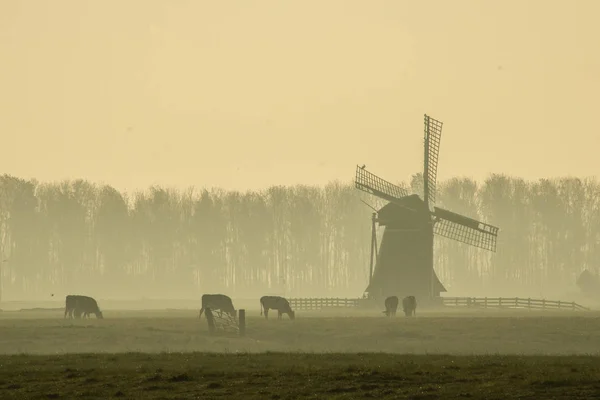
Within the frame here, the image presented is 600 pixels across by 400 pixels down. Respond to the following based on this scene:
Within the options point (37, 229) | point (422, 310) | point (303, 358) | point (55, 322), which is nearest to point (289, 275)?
point (37, 229)

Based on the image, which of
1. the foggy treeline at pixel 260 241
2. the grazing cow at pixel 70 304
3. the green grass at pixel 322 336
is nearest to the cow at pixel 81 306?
the grazing cow at pixel 70 304

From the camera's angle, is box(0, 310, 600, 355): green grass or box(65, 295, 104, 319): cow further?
box(65, 295, 104, 319): cow

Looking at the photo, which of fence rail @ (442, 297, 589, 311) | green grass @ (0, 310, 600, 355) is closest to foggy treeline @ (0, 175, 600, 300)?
fence rail @ (442, 297, 589, 311)

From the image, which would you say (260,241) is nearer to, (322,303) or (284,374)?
(322,303)

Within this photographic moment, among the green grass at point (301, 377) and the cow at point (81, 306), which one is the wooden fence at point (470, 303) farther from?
the green grass at point (301, 377)

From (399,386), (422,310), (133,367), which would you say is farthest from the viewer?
(422,310)

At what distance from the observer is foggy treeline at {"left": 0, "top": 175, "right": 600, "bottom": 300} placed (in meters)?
147

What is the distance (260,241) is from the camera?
15425 cm

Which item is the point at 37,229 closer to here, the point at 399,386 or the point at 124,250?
the point at 124,250

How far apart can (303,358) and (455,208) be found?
392ft

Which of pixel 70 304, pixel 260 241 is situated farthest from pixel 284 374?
pixel 260 241

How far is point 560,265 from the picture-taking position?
149500 millimetres

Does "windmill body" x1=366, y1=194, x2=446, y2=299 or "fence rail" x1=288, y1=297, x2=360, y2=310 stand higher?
"windmill body" x1=366, y1=194, x2=446, y2=299

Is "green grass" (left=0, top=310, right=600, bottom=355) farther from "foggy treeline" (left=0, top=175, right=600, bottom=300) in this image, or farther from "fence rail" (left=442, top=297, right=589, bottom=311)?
"foggy treeline" (left=0, top=175, right=600, bottom=300)
